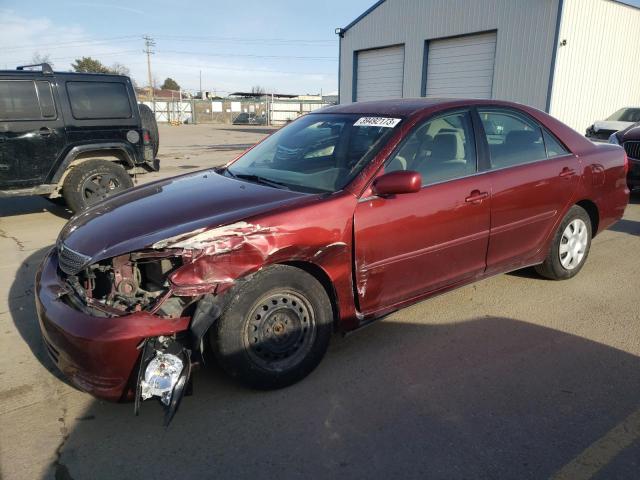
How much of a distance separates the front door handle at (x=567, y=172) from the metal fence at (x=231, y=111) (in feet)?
142

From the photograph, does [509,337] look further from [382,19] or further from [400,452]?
[382,19]

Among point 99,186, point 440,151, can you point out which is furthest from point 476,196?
point 99,186

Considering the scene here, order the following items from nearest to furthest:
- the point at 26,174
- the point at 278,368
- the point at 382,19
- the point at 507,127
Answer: the point at 278,368
the point at 507,127
the point at 26,174
the point at 382,19

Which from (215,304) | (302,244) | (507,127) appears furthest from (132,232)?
(507,127)

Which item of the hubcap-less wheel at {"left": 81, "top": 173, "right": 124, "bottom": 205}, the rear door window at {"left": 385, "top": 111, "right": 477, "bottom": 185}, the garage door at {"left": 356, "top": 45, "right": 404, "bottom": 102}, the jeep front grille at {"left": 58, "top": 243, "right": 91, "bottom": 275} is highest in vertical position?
the garage door at {"left": 356, "top": 45, "right": 404, "bottom": 102}

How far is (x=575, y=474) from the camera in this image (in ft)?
7.45

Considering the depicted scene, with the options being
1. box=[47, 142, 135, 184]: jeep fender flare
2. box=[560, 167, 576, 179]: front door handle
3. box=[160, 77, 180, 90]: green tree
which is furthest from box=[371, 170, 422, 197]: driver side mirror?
box=[160, 77, 180, 90]: green tree

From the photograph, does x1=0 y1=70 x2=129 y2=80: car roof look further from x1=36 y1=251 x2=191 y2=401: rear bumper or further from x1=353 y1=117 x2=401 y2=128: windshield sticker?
x1=36 y1=251 x2=191 y2=401: rear bumper

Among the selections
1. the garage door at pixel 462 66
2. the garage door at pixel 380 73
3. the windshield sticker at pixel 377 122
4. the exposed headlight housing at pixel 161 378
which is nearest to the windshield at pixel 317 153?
the windshield sticker at pixel 377 122

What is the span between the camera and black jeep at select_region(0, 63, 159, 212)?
22.0 feet

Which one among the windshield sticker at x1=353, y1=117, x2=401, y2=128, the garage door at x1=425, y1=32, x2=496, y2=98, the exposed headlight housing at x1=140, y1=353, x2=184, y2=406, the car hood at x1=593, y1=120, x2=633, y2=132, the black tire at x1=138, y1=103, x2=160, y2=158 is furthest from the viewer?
the garage door at x1=425, y1=32, x2=496, y2=98

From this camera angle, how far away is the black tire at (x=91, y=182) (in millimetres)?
7000

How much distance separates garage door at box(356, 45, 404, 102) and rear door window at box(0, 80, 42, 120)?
52.3ft

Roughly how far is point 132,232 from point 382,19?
20.6 metres
